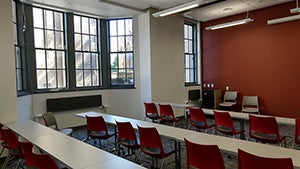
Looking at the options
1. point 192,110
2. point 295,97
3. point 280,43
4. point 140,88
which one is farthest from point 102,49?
point 295,97

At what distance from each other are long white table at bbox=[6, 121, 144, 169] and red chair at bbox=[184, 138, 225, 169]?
0.66 m

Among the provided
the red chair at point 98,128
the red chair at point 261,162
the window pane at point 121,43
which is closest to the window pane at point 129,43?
the window pane at point 121,43

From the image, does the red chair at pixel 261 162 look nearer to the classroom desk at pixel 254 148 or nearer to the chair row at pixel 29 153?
the classroom desk at pixel 254 148

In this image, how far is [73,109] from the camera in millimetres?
6215

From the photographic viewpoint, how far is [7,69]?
409 centimetres

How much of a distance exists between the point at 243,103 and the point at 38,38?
20.9 feet

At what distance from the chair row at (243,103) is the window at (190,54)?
1.41 metres

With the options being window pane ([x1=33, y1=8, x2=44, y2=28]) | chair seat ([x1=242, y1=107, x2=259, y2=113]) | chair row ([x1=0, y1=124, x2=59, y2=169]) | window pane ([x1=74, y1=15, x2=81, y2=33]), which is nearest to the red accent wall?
chair seat ([x1=242, y1=107, x2=259, y2=113])

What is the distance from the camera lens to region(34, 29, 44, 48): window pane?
5672 mm

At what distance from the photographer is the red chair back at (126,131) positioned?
3.26m

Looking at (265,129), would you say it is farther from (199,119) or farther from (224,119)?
(199,119)

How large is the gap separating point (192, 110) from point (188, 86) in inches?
138

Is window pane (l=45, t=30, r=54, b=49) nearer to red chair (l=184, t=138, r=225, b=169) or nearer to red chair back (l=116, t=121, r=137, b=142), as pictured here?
red chair back (l=116, t=121, r=137, b=142)

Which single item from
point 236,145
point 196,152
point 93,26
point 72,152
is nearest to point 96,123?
point 72,152
